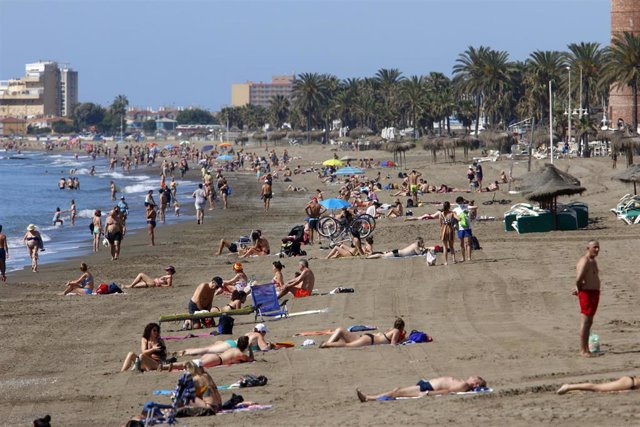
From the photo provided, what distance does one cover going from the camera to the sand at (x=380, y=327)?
987 cm

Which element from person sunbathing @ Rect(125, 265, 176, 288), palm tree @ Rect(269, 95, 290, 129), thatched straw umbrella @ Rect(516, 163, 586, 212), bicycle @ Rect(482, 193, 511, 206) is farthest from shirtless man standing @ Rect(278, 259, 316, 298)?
palm tree @ Rect(269, 95, 290, 129)

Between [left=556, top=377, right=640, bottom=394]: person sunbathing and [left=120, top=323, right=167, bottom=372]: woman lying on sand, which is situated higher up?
[left=556, top=377, right=640, bottom=394]: person sunbathing

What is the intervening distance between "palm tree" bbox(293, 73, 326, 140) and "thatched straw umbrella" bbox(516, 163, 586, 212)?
298 feet

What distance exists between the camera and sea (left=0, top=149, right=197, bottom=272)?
3278 centimetres

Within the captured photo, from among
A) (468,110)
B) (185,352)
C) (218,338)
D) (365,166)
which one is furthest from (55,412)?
(468,110)

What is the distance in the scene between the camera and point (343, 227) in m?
26.3

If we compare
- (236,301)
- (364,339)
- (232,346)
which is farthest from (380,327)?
(236,301)

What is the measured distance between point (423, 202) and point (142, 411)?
2947cm

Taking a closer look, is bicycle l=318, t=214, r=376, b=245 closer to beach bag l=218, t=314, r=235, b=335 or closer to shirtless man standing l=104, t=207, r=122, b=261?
shirtless man standing l=104, t=207, r=122, b=261

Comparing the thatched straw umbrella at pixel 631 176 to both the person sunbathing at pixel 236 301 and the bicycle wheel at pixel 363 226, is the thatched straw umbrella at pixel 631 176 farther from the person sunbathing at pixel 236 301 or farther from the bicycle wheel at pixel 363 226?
the person sunbathing at pixel 236 301

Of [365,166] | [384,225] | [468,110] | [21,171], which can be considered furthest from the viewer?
[21,171]

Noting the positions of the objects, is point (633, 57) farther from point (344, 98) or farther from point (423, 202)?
point (344, 98)

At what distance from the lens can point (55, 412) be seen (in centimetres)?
1134

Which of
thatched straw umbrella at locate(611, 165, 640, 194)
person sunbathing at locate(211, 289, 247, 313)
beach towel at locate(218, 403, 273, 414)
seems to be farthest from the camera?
thatched straw umbrella at locate(611, 165, 640, 194)
